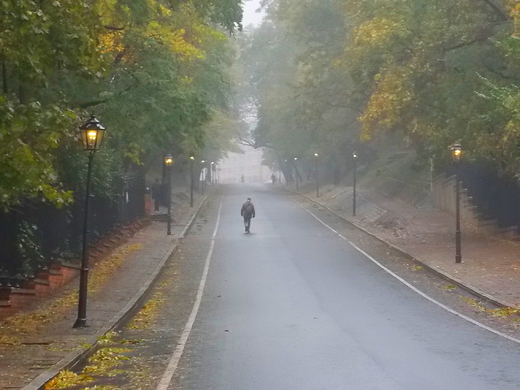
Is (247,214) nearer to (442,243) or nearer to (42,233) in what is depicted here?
(442,243)

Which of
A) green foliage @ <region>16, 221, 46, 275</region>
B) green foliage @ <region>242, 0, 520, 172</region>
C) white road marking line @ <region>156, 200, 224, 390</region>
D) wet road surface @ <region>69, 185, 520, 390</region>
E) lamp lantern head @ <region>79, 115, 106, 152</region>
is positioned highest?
green foliage @ <region>242, 0, 520, 172</region>

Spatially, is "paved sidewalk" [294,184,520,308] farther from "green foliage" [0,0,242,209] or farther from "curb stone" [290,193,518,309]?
"green foliage" [0,0,242,209]

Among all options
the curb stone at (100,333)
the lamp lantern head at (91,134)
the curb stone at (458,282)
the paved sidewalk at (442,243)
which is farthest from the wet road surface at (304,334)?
the lamp lantern head at (91,134)

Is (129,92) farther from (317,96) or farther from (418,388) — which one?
(317,96)

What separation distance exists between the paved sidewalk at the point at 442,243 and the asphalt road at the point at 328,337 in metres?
1.88

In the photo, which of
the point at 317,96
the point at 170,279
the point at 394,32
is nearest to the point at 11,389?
the point at 170,279

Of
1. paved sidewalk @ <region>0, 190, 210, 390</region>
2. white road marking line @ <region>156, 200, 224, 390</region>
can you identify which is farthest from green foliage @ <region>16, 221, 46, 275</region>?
white road marking line @ <region>156, 200, 224, 390</region>

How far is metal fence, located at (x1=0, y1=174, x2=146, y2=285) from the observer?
17.2 m

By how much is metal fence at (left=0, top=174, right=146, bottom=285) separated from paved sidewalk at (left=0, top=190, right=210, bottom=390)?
98cm

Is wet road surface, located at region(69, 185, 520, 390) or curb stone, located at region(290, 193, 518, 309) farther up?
curb stone, located at region(290, 193, 518, 309)

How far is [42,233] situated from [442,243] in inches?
645

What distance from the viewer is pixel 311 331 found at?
49.3 ft

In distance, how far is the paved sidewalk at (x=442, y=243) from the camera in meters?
22.3

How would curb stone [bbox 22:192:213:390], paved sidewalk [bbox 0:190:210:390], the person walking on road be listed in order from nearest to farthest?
1. curb stone [bbox 22:192:213:390]
2. paved sidewalk [bbox 0:190:210:390]
3. the person walking on road
